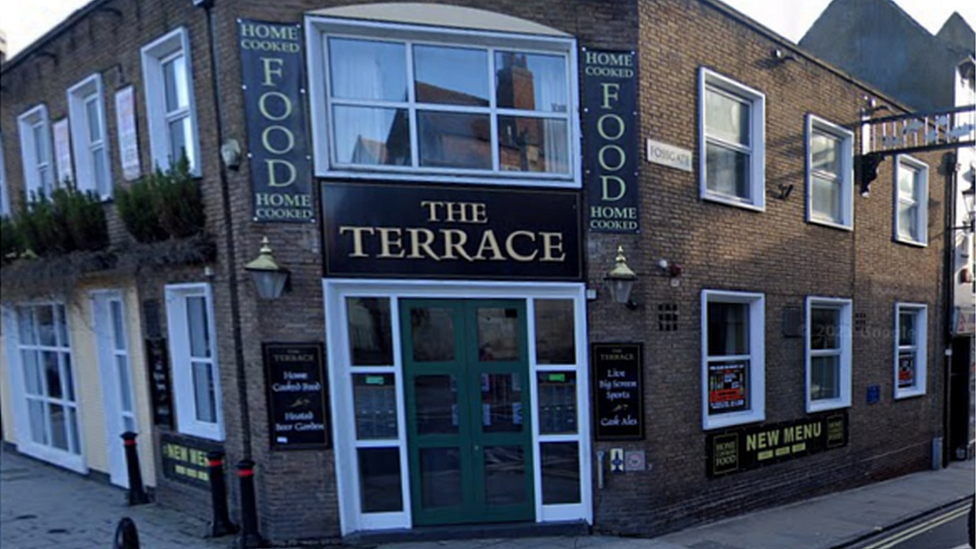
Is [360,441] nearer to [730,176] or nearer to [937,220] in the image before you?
[730,176]

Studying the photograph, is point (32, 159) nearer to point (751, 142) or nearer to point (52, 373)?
point (52, 373)

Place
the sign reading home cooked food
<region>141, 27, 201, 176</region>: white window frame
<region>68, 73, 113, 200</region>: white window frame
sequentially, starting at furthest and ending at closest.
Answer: <region>68, 73, 113, 200</region>: white window frame → the sign reading home cooked food → <region>141, 27, 201, 176</region>: white window frame

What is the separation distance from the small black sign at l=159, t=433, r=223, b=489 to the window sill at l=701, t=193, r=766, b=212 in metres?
6.88

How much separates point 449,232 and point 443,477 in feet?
9.25

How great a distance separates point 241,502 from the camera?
581cm

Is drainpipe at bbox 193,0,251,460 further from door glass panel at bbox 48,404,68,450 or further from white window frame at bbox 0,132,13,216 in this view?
white window frame at bbox 0,132,13,216

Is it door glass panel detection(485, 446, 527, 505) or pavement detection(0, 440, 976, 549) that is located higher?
door glass panel detection(485, 446, 527, 505)

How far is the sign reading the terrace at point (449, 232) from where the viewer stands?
5824mm

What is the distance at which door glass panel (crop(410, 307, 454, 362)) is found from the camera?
611cm

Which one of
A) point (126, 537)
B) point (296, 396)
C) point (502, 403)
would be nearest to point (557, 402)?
point (502, 403)

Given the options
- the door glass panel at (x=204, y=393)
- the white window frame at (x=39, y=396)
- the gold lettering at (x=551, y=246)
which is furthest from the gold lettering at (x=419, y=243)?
the white window frame at (x=39, y=396)

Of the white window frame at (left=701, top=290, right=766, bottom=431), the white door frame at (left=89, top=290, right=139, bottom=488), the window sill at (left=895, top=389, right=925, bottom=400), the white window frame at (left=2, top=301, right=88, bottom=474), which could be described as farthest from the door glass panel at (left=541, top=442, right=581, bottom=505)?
the window sill at (left=895, top=389, right=925, bottom=400)

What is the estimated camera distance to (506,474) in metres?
6.26

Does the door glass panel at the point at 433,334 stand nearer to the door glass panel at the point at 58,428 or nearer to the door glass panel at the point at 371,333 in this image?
the door glass panel at the point at 371,333
